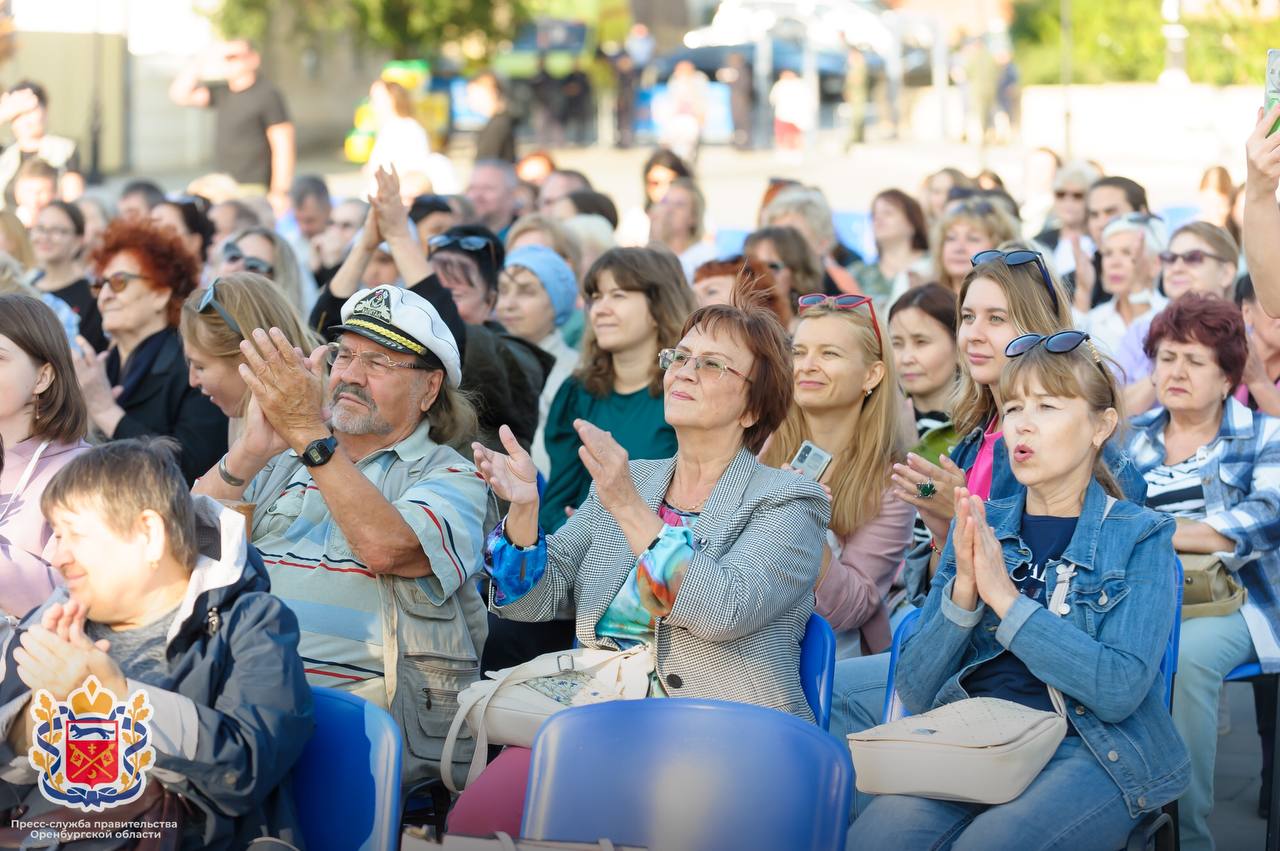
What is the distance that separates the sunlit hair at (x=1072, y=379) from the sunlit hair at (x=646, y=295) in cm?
196

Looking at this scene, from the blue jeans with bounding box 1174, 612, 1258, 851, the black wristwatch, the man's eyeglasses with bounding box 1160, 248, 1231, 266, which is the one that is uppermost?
the man's eyeglasses with bounding box 1160, 248, 1231, 266

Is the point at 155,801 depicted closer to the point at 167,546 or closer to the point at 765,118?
the point at 167,546

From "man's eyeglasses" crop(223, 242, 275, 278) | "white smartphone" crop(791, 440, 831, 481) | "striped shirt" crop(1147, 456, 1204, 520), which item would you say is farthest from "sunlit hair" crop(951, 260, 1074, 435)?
"man's eyeglasses" crop(223, 242, 275, 278)

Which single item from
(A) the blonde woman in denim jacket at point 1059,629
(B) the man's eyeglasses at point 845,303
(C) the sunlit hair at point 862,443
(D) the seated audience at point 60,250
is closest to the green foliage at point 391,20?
(D) the seated audience at point 60,250

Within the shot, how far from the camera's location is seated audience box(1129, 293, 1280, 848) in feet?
14.2

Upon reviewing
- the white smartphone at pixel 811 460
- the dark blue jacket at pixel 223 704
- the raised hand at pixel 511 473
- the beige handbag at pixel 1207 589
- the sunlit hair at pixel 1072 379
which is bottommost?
the beige handbag at pixel 1207 589

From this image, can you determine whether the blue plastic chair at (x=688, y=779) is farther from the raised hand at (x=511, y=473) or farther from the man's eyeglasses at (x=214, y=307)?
the man's eyeglasses at (x=214, y=307)

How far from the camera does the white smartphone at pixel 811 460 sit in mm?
4168

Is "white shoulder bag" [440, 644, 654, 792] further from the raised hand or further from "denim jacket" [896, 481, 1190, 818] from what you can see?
"denim jacket" [896, 481, 1190, 818]

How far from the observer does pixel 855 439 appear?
4559mm

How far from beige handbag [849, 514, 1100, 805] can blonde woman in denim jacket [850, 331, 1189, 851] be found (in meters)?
0.05

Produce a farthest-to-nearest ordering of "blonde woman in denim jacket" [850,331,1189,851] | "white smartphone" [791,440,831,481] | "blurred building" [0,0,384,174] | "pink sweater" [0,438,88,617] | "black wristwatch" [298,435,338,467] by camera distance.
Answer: "blurred building" [0,0,384,174], "white smartphone" [791,440,831,481], "pink sweater" [0,438,88,617], "black wristwatch" [298,435,338,467], "blonde woman in denim jacket" [850,331,1189,851]

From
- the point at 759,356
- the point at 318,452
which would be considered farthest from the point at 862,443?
the point at 318,452

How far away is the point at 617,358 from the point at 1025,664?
2450 millimetres
